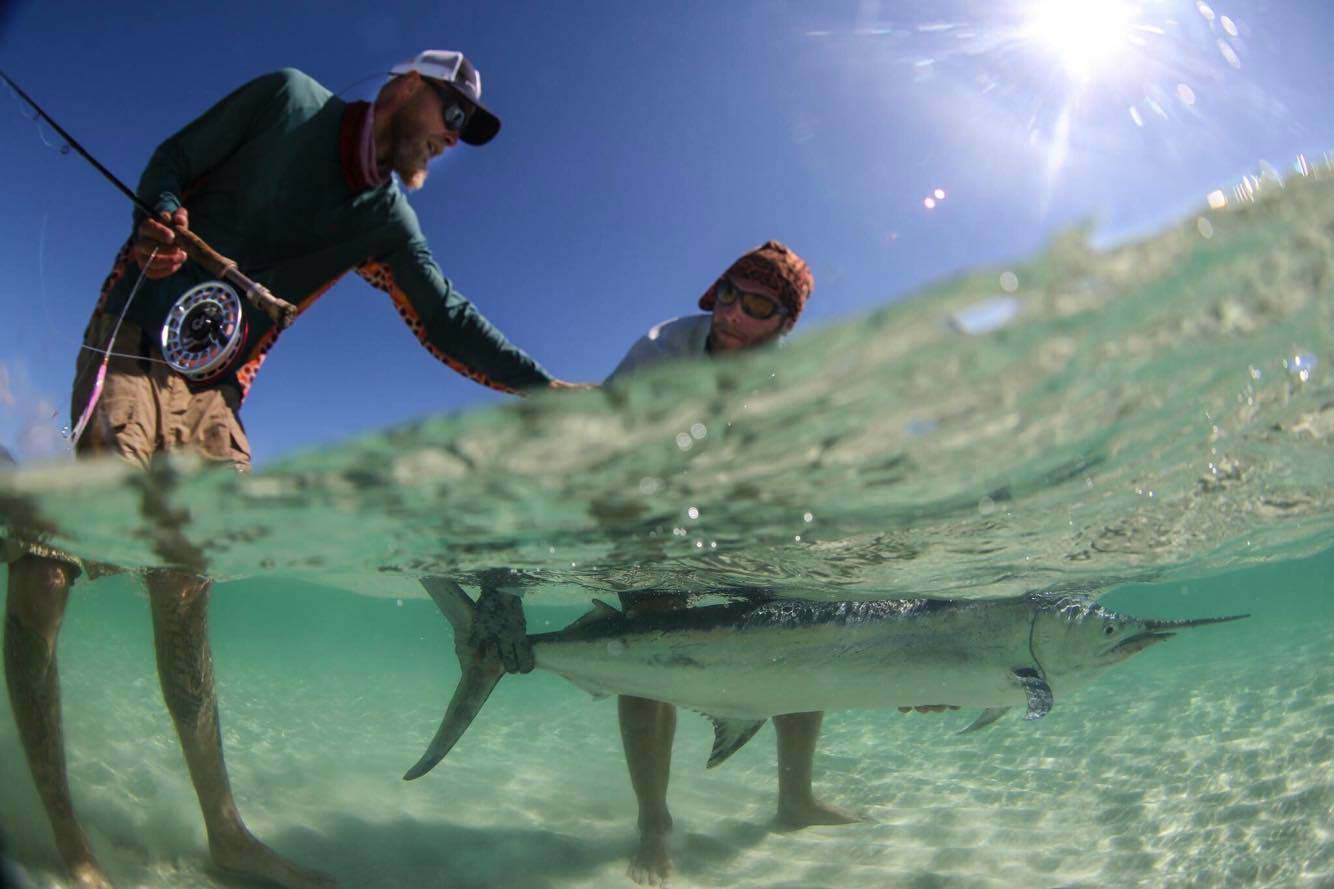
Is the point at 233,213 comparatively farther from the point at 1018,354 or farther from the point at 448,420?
the point at 1018,354

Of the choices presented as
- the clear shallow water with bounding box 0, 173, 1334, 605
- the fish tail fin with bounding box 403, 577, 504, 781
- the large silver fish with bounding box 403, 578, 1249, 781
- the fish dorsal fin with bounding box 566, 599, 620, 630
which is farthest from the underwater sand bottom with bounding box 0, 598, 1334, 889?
the clear shallow water with bounding box 0, 173, 1334, 605

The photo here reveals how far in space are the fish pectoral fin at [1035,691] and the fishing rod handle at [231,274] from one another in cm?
479

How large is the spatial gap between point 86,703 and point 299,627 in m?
47.1

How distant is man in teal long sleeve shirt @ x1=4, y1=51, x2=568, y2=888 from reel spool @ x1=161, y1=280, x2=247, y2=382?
0.02 meters

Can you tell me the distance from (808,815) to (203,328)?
5.53 metres

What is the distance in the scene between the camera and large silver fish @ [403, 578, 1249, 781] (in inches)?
173

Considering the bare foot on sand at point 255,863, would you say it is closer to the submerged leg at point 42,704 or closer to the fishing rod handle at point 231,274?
the submerged leg at point 42,704

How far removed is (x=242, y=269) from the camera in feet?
9.07

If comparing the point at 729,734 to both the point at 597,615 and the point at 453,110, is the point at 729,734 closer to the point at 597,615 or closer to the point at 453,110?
the point at 597,615

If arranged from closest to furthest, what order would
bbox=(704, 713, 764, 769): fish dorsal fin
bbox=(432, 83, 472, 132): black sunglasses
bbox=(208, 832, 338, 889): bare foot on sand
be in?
bbox=(432, 83, 472, 132): black sunglasses
bbox=(208, 832, 338, 889): bare foot on sand
bbox=(704, 713, 764, 769): fish dorsal fin

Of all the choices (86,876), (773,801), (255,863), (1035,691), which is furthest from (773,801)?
(86,876)

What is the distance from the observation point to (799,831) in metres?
5.36

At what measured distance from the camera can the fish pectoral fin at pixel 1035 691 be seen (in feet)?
13.9

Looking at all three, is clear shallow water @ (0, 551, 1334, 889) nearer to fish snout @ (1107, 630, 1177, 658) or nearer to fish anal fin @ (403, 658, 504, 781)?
→ fish anal fin @ (403, 658, 504, 781)
